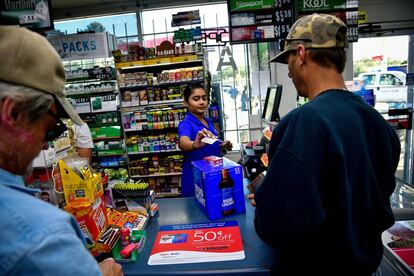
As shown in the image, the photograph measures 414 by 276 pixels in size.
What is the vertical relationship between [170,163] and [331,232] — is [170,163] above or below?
below

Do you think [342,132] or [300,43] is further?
[300,43]

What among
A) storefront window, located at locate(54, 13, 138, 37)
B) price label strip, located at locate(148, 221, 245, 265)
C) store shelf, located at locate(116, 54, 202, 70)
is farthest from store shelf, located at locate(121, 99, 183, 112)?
price label strip, located at locate(148, 221, 245, 265)

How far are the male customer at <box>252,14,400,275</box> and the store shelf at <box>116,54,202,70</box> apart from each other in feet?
13.8

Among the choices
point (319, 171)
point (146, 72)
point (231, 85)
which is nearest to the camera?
point (319, 171)

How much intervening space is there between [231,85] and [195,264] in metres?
6.02

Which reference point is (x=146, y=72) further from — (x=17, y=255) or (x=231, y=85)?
(x=17, y=255)

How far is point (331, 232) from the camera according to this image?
123cm

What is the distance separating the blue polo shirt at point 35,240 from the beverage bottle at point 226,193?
1.20 metres

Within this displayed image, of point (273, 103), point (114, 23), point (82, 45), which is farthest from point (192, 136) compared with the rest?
point (114, 23)

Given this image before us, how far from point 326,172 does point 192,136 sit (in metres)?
1.97

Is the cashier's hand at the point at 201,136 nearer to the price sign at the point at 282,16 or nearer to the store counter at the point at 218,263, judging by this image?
the store counter at the point at 218,263

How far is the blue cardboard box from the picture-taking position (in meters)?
1.85

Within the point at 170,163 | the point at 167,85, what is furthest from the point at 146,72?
the point at 170,163

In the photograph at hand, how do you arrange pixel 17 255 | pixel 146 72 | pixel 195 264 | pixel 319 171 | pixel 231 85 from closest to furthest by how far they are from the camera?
pixel 17 255 → pixel 319 171 → pixel 195 264 → pixel 146 72 → pixel 231 85
